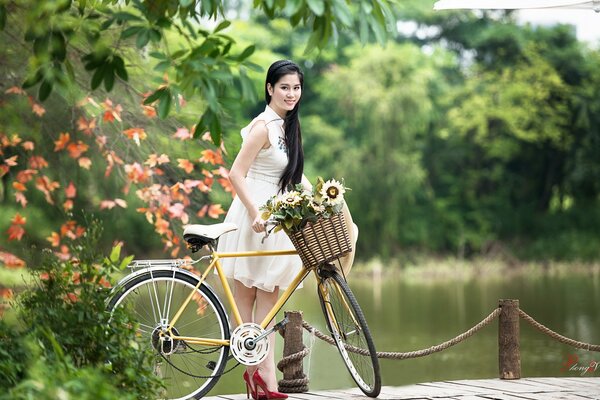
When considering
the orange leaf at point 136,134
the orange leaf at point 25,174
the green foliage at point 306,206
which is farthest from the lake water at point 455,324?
the orange leaf at point 25,174

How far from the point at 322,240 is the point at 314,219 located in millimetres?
113

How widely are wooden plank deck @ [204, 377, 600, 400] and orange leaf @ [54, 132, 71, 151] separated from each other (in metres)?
2.57

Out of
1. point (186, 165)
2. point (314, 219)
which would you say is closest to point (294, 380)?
point (314, 219)

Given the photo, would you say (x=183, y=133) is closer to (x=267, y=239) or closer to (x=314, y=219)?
(x=267, y=239)

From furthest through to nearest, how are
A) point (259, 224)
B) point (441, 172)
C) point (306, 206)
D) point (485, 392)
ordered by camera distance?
point (441, 172) < point (485, 392) < point (259, 224) < point (306, 206)

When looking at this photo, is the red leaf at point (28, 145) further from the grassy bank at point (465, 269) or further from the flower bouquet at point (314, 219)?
the grassy bank at point (465, 269)

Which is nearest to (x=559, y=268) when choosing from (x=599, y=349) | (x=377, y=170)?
(x=377, y=170)

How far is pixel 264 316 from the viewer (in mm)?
4707

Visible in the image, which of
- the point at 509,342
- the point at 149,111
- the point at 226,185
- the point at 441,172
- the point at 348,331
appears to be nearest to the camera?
the point at 348,331

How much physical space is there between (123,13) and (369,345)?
171cm

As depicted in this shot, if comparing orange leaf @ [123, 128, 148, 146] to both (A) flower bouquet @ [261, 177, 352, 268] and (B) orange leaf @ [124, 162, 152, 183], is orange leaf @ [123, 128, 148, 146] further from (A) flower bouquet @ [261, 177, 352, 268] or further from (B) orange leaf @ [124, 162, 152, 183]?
(A) flower bouquet @ [261, 177, 352, 268]

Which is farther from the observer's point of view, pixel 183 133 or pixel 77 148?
pixel 77 148

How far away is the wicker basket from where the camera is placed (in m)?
4.41

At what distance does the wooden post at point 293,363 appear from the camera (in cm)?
531
